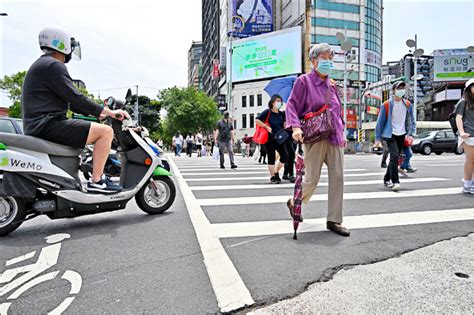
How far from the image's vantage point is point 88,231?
11.4 feet

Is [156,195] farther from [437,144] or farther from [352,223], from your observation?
[437,144]

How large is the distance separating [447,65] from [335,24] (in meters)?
24.0

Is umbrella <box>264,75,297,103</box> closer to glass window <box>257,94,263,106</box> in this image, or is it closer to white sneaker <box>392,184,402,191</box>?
white sneaker <box>392,184,402,191</box>

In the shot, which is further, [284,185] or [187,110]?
[187,110]

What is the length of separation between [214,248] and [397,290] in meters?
1.40

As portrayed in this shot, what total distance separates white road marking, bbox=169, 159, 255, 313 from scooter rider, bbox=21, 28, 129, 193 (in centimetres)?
146

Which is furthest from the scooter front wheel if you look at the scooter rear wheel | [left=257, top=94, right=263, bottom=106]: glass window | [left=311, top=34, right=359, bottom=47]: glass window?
[left=257, top=94, right=263, bottom=106]: glass window

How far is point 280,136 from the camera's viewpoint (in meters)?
7.00

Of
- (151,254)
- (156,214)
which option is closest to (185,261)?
(151,254)

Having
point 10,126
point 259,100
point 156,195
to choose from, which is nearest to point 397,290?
point 156,195

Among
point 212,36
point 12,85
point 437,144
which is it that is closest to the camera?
point 437,144

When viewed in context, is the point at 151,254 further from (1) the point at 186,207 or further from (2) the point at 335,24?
(2) the point at 335,24

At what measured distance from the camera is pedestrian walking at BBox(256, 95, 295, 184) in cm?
705

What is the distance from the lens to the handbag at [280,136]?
6.99 meters
